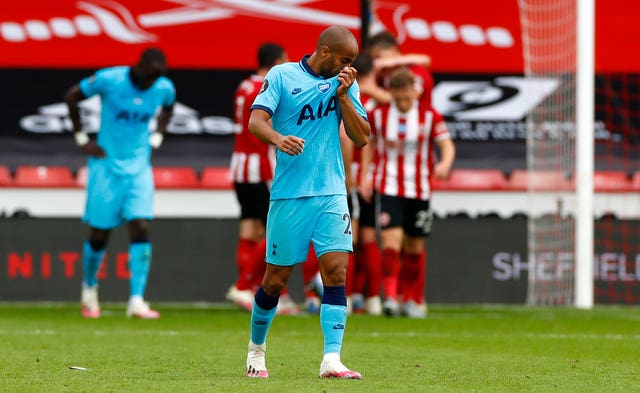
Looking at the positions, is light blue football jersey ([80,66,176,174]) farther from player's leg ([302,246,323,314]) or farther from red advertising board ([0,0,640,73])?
red advertising board ([0,0,640,73])

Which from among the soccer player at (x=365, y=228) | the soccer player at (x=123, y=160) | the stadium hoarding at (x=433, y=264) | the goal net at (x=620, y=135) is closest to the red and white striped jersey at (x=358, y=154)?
the soccer player at (x=365, y=228)

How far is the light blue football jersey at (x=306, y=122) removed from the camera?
6523 millimetres

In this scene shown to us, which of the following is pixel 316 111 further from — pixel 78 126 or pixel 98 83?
pixel 78 126

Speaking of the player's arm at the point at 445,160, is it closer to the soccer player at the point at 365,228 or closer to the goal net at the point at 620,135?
the soccer player at the point at 365,228

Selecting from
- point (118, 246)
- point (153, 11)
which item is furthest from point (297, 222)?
point (153, 11)

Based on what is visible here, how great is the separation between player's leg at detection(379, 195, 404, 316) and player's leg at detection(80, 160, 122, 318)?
7.00 ft

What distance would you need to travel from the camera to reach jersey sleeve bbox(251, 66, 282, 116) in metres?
6.45

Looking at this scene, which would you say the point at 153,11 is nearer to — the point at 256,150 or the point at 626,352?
the point at 256,150

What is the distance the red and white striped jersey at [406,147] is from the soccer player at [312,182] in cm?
506

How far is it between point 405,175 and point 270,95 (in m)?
5.28

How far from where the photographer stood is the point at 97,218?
11.4 meters

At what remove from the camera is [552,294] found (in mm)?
13531

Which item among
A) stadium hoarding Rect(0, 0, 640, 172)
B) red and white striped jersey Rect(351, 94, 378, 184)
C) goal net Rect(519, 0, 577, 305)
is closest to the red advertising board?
stadium hoarding Rect(0, 0, 640, 172)

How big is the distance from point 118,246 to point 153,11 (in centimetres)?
429
